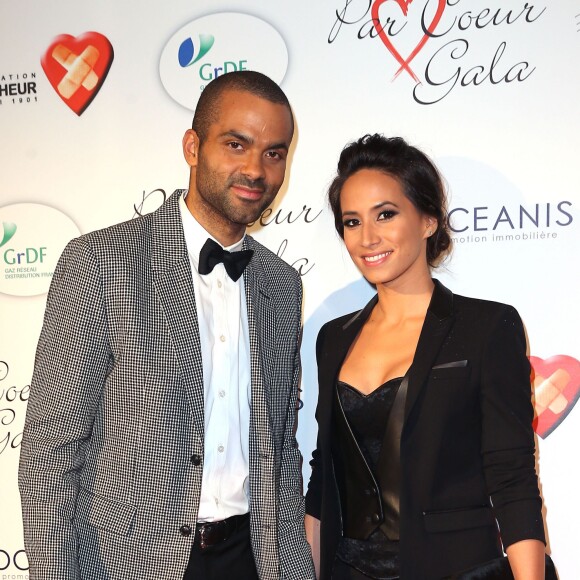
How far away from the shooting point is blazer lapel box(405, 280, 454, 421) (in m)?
2.15

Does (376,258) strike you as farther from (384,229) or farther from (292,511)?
(292,511)

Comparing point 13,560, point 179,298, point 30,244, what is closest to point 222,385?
point 179,298

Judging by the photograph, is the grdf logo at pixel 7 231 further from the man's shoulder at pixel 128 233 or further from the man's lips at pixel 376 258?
the man's lips at pixel 376 258

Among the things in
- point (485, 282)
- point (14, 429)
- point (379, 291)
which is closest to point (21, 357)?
point (14, 429)

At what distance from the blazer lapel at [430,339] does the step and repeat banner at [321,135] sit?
0.58 metres

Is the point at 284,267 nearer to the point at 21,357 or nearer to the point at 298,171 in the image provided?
the point at 298,171

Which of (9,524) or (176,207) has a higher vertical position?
(176,207)

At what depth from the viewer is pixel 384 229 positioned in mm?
2346

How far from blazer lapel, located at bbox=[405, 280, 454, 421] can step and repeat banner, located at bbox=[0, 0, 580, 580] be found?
0.58 m

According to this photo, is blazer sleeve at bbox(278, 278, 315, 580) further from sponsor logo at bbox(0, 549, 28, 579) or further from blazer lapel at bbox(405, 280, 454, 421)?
sponsor logo at bbox(0, 549, 28, 579)

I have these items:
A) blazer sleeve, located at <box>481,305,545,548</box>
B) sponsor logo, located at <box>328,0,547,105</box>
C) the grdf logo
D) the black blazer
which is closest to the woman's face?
the black blazer

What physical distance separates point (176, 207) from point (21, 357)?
1.35m

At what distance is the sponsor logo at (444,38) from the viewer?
2.81 meters

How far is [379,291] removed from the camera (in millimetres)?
2496
